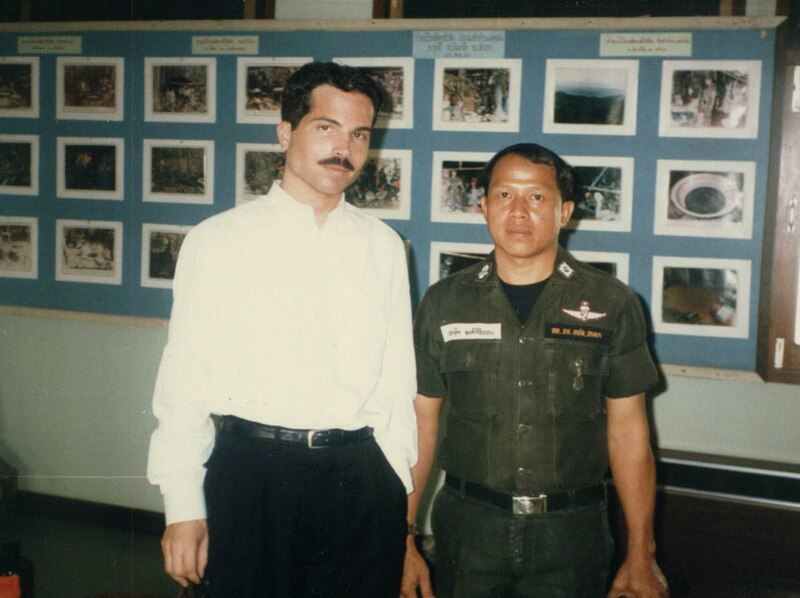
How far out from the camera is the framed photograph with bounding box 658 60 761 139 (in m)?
2.24

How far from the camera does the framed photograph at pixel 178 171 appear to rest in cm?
267

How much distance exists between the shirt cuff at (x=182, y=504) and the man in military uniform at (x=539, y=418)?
0.56 meters

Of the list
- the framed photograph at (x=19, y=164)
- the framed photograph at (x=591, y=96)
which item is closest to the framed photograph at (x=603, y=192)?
the framed photograph at (x=591, y=96)

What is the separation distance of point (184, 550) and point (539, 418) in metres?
0.86

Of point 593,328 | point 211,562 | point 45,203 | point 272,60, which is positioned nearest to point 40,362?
point 45,203

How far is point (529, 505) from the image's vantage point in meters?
1.49

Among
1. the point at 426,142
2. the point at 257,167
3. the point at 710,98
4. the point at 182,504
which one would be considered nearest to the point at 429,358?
the point at 182,504

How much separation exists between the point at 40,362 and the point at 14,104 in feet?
3.86

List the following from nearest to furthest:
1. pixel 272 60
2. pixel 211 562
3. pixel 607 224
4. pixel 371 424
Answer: pixel 211 562
pixel 371 424
pixel 607 224
pixel 272 60

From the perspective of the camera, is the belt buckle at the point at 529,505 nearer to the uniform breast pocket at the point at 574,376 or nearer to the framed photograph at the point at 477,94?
the uniform breast pocket at the point at 574,376

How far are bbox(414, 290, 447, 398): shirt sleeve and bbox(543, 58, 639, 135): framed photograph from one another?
1.11m

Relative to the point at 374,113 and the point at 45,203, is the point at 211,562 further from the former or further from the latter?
the point at 45,203

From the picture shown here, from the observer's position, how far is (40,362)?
9.62ft

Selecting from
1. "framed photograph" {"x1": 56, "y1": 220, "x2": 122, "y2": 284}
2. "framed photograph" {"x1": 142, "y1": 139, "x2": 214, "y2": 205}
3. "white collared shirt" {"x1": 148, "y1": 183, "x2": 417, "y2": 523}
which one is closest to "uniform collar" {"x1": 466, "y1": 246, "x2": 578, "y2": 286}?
"white collared shirt" {"x1": 148, "y1": 183, "x2": 417, "y2": 523}
